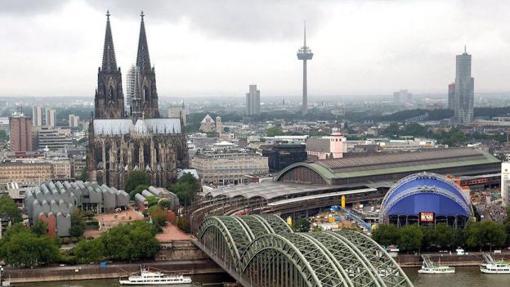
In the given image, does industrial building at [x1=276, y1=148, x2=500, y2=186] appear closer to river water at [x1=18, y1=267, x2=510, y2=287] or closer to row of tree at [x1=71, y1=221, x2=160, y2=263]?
row of tree at [x1=71, y1=221, x2=160, y2=263]

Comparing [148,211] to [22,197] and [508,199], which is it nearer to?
[22,197]

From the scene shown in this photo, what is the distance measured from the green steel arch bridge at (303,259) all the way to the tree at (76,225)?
1430cm

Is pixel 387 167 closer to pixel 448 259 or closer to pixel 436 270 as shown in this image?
pixel 448 259

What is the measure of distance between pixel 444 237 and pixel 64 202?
77.7ft

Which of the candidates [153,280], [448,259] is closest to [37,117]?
[153,280]

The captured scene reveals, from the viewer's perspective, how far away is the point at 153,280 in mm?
42219

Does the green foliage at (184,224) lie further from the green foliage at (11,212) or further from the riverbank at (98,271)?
the green foliage at (11,212)

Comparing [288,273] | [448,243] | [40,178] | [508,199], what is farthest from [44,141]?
[288,273]

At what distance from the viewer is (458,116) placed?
190000 mm

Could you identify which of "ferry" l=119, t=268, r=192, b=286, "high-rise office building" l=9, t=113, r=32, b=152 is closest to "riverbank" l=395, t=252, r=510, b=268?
"ferry" l=119, t=268, r=192, b=286

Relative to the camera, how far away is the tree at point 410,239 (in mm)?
46844

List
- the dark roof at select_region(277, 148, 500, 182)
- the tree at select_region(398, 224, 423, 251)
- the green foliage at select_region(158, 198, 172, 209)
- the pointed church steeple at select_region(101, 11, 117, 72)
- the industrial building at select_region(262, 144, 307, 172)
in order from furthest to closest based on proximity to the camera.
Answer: the industrial building at select_region(262, 144, 307, 172), the pointed church steeple at select_region(101, 11, 117, 72), the dark roof at select_region(277, 148, 500, 182), the green foliage at select_region(158, 198, 172, 209), the tree at select_region(398, 224, 423, 251)

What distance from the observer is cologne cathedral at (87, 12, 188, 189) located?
7662cm

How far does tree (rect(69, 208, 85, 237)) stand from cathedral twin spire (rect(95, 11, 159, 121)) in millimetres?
29013
